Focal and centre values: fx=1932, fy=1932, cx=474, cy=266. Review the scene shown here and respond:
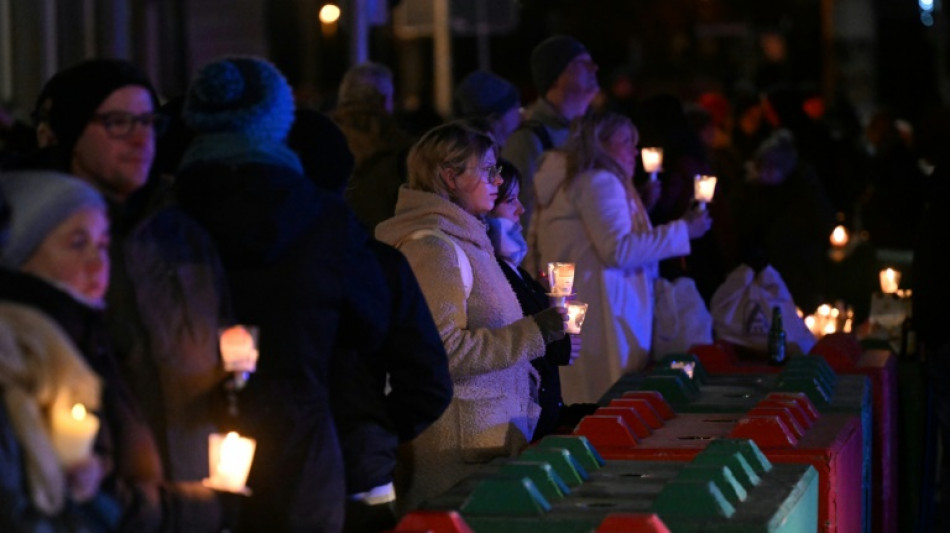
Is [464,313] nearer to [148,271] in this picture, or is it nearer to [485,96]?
[148,271]

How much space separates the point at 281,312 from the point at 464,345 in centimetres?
172

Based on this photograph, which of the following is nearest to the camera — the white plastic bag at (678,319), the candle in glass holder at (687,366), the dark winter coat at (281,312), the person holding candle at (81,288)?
the person holding candle at (81,288)

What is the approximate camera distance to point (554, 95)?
419 inches

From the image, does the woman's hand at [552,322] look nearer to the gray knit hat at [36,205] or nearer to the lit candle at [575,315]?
the lit candle at [575,315]

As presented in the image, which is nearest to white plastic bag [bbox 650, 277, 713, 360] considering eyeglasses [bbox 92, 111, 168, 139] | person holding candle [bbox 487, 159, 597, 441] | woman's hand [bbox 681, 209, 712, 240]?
woman's hand [bbox 681, 209, 712, 240]

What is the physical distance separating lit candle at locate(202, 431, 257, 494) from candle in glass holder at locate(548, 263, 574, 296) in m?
2.38

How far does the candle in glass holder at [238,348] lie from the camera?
4.46 metres

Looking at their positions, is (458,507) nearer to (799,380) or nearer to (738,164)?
(799,380)

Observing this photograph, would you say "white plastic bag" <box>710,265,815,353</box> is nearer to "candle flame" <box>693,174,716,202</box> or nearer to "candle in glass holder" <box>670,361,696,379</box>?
"candle flame" <box>693,174,716,202</box>

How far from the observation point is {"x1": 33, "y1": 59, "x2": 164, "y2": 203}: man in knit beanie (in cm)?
461

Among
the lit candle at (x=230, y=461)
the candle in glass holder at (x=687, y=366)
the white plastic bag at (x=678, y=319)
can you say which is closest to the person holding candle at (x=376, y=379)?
the lit candle at (x=230, y=461)

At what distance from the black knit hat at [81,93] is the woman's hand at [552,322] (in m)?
2.24

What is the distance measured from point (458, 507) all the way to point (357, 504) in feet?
0.93

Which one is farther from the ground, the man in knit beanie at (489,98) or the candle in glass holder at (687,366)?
the man in knit beanie at (489,98)
